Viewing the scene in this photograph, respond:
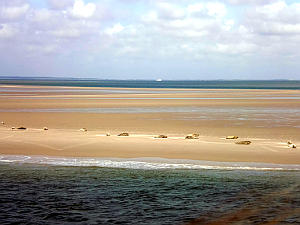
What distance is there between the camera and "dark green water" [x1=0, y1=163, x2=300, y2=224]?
795 cm

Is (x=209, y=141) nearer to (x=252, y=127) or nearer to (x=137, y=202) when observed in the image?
(x=252, y=127)

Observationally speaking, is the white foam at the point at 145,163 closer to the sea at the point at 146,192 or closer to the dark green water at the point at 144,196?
the sea at the point at 146,192

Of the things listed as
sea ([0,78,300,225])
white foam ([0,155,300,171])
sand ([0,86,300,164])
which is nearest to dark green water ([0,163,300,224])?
sea ([0,78,300,225])

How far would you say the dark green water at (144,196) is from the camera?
795 cm

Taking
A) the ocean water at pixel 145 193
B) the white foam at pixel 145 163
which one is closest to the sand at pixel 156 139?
the white foam at pixel 145 163

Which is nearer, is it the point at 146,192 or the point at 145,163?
the point at 146,192

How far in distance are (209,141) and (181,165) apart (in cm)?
449

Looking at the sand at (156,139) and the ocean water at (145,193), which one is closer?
the ocean water at (145,193)

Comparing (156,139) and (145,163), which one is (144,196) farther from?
(156,139)

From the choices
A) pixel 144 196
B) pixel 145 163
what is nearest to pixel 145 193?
pixel 144 196

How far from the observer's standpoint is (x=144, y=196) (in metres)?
9.41

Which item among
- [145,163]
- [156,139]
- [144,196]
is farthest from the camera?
[156,139]

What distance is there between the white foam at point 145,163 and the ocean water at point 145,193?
0.09ft

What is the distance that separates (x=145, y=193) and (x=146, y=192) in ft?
0.29
